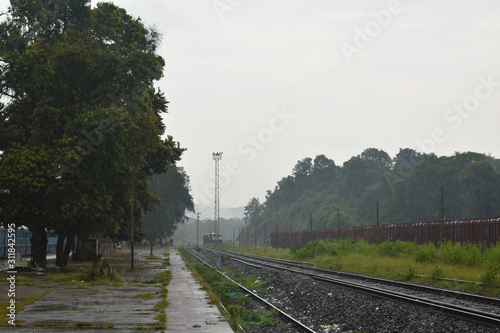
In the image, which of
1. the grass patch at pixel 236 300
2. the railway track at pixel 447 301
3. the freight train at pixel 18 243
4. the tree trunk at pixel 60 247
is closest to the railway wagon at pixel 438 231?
the railway track at pixel 447 301

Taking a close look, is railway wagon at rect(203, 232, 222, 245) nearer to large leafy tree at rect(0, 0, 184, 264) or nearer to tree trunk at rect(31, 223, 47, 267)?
large leafy tree at rect(0, 0, 184, 264)

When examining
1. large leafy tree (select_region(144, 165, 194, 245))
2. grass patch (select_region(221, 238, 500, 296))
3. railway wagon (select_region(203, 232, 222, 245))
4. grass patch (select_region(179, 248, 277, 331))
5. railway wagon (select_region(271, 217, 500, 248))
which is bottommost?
railway wagon (select_region(203, 232, 222, 245))

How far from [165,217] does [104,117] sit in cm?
6078

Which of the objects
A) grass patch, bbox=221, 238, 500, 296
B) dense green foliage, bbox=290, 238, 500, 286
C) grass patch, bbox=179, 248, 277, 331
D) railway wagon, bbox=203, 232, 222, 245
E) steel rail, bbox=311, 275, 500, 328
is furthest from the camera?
railway wagon, bbox=203, 232, 222, 245

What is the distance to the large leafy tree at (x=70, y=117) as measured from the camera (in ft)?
88.1

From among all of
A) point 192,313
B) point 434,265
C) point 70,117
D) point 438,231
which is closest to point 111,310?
point 192,313

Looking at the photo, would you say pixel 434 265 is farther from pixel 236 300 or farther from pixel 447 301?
pixel 236 300

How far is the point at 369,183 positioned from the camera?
127m

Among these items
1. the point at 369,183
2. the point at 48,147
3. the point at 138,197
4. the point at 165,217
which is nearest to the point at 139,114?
the point at 48,147

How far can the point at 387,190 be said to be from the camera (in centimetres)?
9344

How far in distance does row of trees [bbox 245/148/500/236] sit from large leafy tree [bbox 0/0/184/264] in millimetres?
54039

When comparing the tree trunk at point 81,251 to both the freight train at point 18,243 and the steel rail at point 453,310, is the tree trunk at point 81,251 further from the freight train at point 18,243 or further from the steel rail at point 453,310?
the steel rail at point 453,310

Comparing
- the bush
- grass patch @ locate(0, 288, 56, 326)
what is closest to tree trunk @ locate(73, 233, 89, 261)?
grass patch @ locate(0, 288, 56, 326)

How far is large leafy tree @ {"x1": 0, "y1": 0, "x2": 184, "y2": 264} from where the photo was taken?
26859mm
